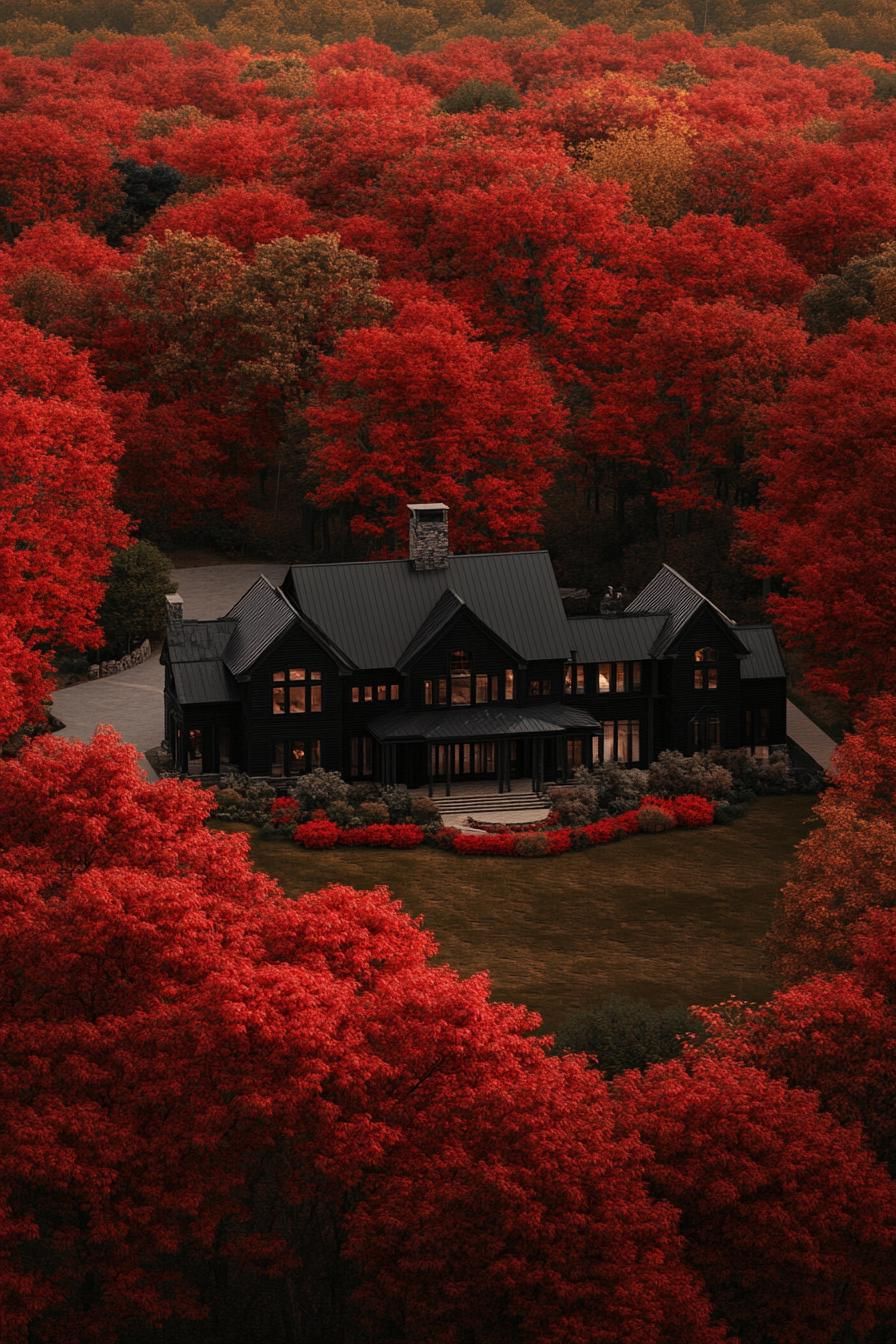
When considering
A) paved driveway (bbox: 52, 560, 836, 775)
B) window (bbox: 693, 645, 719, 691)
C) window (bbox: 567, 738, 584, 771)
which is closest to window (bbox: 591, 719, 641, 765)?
window (bbox: 567, 738, 584, 771)

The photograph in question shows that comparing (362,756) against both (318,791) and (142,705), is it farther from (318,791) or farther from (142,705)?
(142,705)

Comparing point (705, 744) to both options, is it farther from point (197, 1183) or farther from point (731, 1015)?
point (197, 1183)

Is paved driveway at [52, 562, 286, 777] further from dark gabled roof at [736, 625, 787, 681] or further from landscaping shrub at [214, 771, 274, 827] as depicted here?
dark gabled roof at [736, 625, 787, 681]

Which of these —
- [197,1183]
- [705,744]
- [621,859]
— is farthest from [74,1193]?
[705,744]

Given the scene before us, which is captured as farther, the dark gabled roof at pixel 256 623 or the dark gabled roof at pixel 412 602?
the dark gabled roof at pixel 412 602

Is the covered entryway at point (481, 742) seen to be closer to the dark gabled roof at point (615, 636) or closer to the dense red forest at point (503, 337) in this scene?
the dark gabled roof at point (615, 636)

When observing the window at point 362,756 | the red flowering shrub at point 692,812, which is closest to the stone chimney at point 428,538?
the window at point 362,756
